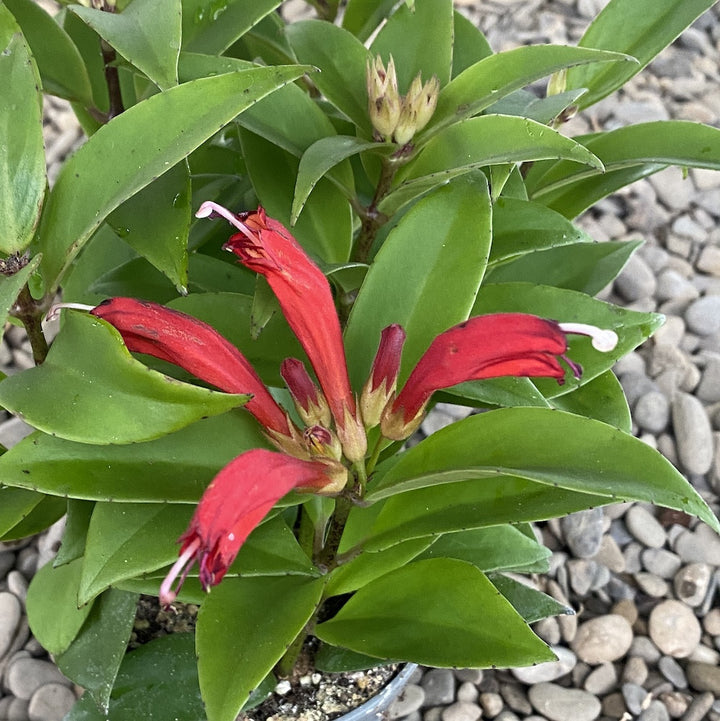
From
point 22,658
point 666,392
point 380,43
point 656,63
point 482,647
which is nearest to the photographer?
point 482,647

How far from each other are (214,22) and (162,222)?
0.22 m

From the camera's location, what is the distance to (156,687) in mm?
792

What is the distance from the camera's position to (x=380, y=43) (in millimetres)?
746

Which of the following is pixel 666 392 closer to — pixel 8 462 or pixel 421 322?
pixel 421 322

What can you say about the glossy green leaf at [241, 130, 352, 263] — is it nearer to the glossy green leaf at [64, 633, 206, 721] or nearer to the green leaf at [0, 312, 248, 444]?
the green leaf at [0, 312, 248, 444]

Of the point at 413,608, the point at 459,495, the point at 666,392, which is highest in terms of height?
Result: the point at 459,495

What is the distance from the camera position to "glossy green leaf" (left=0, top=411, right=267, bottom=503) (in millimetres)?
532

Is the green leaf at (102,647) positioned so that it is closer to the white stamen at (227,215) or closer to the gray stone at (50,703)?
the gray stone at (50,703)

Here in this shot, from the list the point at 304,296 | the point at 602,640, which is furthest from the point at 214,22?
the point at 602,640

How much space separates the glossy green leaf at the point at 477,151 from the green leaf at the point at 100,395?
0.82ft

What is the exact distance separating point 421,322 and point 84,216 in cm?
24

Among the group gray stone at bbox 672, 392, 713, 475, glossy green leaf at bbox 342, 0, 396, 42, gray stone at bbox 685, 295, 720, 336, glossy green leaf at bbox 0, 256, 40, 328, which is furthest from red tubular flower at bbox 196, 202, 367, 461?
gray stone at bbox 685, 295, 720, 336

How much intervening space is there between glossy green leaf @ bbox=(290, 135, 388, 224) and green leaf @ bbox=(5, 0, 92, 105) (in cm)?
30

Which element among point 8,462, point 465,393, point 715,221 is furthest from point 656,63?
point 8,462
